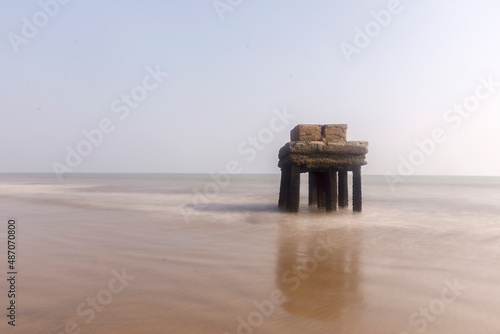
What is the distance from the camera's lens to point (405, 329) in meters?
2.39

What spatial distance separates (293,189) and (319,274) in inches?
220

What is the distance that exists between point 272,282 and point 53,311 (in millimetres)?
1873

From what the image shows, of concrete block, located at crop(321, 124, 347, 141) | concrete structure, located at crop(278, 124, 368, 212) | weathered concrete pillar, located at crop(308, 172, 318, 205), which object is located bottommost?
weathered concrete pillar, located at crop(308, 172, 318, 205)

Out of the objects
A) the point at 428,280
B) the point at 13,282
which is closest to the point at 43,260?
the point at 13,282

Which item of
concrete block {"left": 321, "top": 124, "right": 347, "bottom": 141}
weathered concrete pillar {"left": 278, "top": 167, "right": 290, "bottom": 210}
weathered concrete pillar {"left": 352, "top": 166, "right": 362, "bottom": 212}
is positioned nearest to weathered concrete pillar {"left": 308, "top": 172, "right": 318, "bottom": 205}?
weathered concrete pillar {"left": 278, "top": 167, "right": 290, "bottom": 210}

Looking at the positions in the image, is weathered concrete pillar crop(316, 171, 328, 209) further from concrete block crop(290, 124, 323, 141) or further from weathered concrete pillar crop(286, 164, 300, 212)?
concrete block crop(290, 124, 323, 141)

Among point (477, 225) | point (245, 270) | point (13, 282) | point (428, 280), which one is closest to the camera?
point (13, 282)

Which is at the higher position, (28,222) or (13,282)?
(13,282)

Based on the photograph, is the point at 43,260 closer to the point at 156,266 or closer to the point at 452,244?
the point at 156,266

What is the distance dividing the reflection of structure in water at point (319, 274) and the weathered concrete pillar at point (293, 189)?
9.81 feet

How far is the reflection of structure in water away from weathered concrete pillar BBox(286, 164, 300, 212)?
9.81 feet

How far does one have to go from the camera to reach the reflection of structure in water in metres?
2.79

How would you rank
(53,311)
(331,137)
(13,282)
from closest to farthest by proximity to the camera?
(53,311) → (13,282) → (331,137)

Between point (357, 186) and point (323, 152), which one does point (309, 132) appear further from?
point (357, 186)
